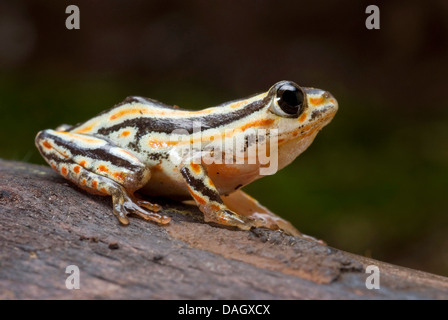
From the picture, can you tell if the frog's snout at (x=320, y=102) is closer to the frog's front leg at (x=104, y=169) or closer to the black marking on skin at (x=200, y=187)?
the black marking on skin at (x=200, y=187)

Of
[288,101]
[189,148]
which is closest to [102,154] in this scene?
[189,148]

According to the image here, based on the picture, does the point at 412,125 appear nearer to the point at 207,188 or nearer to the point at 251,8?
the point at 251,8

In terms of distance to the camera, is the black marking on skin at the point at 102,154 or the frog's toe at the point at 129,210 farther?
the black marking on skin at the point at 102,154

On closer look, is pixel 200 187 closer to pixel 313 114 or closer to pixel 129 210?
pixel 129 210

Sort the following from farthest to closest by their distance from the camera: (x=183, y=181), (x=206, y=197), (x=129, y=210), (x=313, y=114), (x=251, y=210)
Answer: (x=251, y=210) → (x=183, y=181) → (x=313, y=114) → (x=206, y=197) → (x=129, y=210)

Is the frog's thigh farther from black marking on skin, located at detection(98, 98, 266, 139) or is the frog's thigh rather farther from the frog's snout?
the frog's snout

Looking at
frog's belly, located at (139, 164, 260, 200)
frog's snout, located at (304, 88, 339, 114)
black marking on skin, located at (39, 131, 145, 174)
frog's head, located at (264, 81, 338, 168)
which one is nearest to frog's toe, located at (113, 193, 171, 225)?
black marking on skin, located at (39, 131, 145, 174)

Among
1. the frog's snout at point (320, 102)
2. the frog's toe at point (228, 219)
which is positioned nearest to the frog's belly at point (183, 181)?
the frog's toe at point (228, 219)
